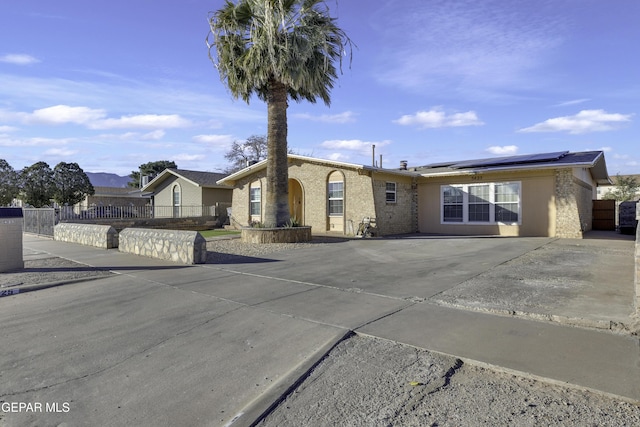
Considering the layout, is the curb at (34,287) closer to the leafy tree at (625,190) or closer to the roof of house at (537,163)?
the roof of house at (537,163)

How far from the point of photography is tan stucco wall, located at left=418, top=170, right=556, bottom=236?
1691 cm

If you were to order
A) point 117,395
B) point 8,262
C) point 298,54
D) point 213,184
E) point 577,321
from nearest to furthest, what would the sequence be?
point 117,395 → point 577,321 → point 8,262 → point 298,54 → point 213,184

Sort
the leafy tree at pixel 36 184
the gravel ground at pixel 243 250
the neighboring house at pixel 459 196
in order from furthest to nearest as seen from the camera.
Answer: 1. the leafy tree at pixel 36 184
2. the neighboring house at pixel 459 196
3. the gravel ground at pixel 243 250

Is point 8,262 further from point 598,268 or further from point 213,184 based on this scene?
point 213,184

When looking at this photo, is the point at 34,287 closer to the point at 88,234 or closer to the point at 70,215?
the point at 88,234

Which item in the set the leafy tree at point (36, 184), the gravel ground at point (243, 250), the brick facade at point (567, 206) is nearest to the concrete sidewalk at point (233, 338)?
the gravel ground at point (243, 250)

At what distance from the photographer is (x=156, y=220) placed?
22.1 metres

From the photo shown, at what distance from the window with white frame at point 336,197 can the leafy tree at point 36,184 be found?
28.6 meters

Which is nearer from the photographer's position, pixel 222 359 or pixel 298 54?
pixel 222 359

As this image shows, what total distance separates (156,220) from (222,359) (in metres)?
19.8

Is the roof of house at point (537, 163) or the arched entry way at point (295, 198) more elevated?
the roof of house at point (537, 163)

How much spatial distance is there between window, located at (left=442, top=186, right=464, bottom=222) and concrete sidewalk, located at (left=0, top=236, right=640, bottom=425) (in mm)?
11692

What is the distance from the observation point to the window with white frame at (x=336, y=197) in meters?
19.6

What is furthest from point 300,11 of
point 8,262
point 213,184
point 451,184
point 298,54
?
point 213,184
